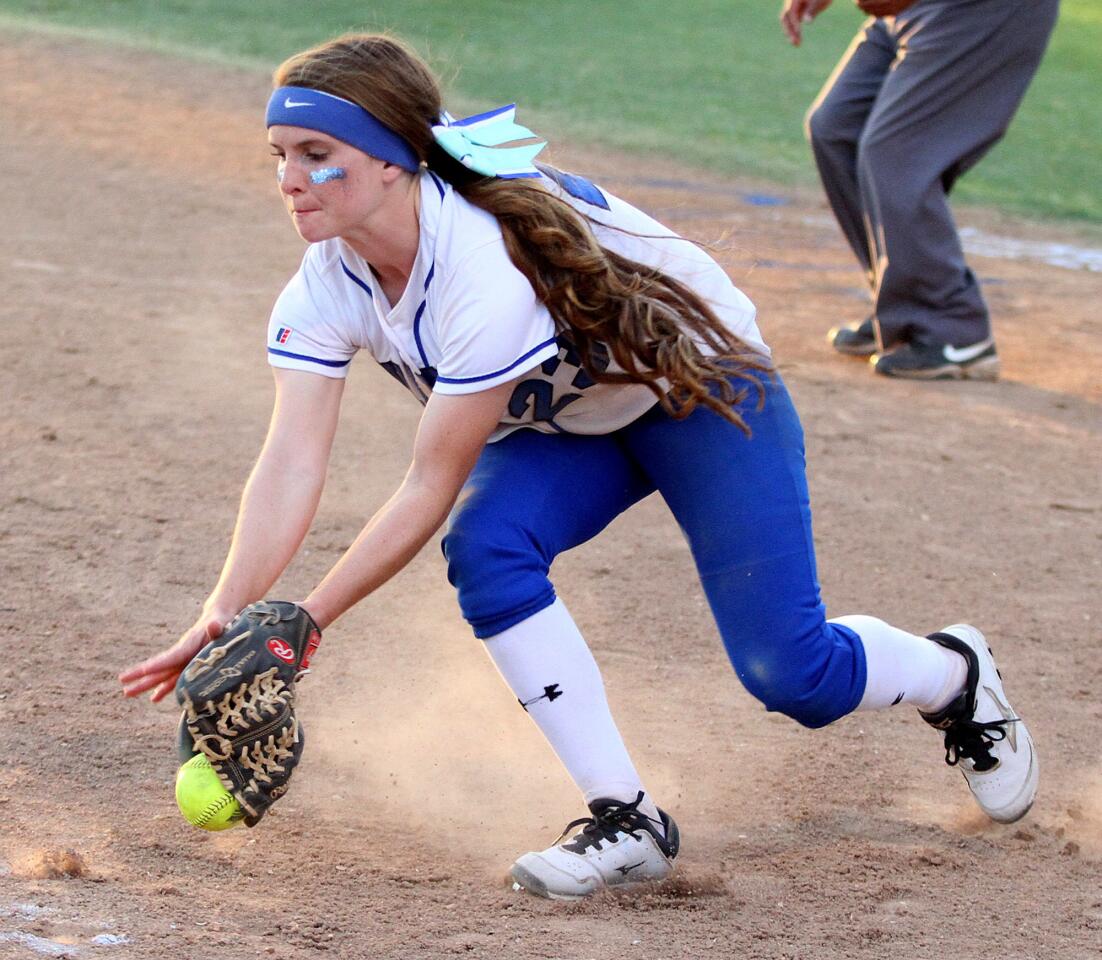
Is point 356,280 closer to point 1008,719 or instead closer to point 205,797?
point 205,797

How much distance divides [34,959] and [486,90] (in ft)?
31.7

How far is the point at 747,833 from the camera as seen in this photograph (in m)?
3.19

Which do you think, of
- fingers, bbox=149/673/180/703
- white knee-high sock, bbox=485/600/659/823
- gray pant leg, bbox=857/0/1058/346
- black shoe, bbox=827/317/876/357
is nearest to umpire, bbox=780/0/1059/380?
gray pant leg, bbox=857/0/1058/346

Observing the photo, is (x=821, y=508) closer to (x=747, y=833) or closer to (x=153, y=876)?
(x=747, y=833)

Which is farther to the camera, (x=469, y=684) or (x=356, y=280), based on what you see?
(x=469, y=684)

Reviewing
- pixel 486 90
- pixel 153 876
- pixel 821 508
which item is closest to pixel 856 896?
pixel 153 876

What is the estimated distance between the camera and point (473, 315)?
8.54 ft

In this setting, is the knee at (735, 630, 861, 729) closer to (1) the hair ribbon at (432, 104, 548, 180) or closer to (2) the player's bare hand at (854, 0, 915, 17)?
(1) the hair ribbon at (432, 104, 548, 180)

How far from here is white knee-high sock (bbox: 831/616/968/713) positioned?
307 centimetres

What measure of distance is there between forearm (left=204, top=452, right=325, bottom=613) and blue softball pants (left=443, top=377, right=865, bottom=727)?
270 millimetres

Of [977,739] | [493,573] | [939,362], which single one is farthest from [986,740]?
[939,362]

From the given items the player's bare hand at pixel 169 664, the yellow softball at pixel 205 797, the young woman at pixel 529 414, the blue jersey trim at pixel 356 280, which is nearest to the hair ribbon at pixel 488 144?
the young woman at pixel 529 414

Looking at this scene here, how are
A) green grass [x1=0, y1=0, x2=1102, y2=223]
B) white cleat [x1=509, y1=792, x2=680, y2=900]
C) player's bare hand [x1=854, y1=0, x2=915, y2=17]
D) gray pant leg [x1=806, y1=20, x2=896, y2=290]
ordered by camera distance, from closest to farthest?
1. white cleat [x1=509, y1=792, x2=680, y2=900]
2. player's bare hand [x1=854, y1=0, x2=915, y2=17]
3. gray pant leg [x1=806, y1=20, x2=896, y2=290]
4. green grass [x1=0, y1=0, x2=1102, y2=223]

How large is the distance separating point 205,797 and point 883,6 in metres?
4.56
